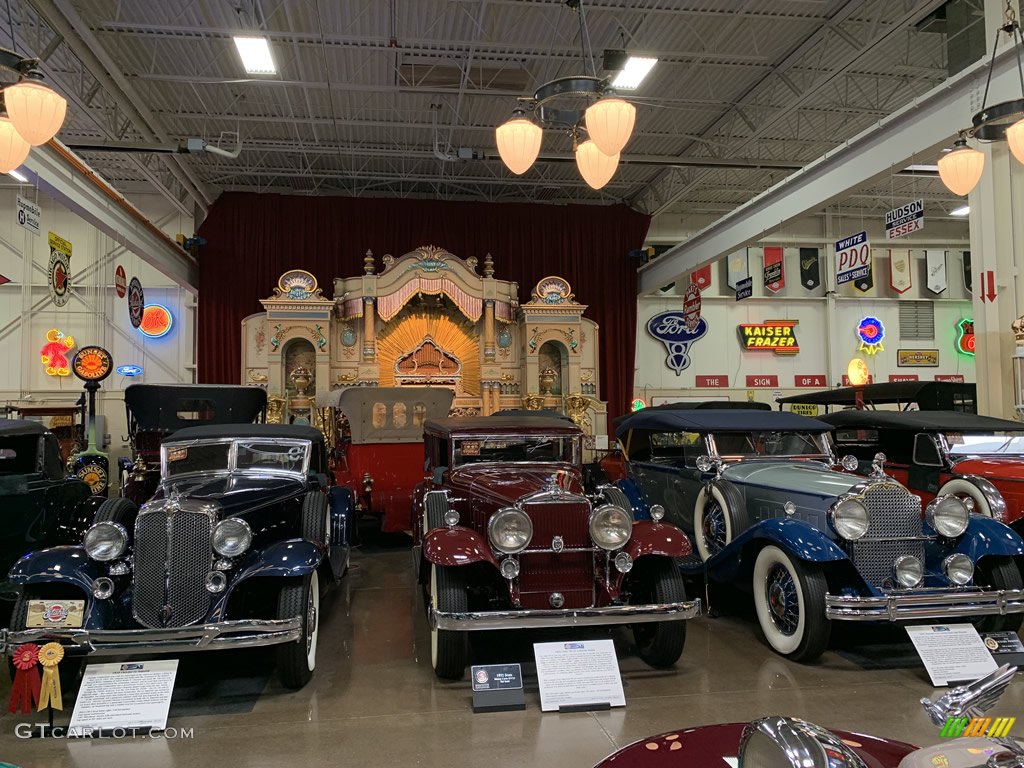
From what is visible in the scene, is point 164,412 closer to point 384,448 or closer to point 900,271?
point 384,448

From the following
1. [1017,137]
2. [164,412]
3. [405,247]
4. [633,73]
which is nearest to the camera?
[1017,137]

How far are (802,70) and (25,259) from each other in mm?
13731

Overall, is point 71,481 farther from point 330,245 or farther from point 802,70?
point 802,70

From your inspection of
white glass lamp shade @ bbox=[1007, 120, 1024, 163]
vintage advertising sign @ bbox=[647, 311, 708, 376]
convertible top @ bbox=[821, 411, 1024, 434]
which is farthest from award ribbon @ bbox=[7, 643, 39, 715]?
vintage advertising sign @ bbox=[647, 311, 708, 376]

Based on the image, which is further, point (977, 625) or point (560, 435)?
point (560, 435)

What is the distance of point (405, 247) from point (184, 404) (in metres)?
6.35

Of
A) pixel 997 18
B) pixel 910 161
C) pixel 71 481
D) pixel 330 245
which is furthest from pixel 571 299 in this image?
pixel 71 481

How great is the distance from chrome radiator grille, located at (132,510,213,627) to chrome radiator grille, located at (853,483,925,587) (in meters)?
3.42

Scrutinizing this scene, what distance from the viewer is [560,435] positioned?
465cm

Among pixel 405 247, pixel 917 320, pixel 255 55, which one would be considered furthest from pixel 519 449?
pixel 917 320

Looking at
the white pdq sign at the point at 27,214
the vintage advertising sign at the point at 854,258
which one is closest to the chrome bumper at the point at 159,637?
the white pdq sign at the point at 27,214

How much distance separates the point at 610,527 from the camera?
345 cm

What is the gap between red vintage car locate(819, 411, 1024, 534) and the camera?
4.71 metres

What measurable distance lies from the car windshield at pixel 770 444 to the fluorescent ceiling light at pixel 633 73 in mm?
A: 5274
